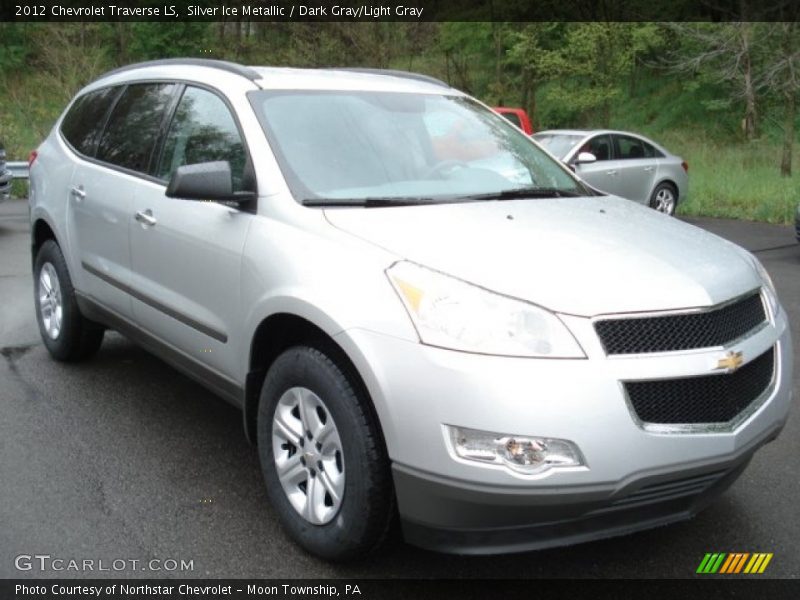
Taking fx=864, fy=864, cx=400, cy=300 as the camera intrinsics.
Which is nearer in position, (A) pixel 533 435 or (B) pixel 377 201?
(A) pixel 533 435

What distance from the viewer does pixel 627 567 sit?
3.13m

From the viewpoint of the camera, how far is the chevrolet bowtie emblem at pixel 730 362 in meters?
2.73

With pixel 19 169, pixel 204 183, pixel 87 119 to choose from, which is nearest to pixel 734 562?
pixel 204 183

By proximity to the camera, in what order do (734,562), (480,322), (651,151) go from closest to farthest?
(480,322) → (734,562) → (651,151)

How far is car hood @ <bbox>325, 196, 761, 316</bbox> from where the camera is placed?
272 cm

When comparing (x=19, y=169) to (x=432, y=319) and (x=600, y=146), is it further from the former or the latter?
(x=432, y=319)

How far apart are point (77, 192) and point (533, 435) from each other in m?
3.44

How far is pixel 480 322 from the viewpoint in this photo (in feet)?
8.67

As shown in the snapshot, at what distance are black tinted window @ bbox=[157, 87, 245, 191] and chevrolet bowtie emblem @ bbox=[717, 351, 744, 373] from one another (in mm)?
2035

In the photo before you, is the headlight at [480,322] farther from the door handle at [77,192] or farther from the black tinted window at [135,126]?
the door handle at [77,192]

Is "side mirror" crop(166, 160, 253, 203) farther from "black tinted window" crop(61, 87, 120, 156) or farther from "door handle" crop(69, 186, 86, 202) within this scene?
"black tinted window" crop(61, 87, 120, 156)

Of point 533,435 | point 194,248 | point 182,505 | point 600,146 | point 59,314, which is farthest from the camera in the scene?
point 600,146

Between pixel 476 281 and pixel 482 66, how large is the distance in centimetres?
3509

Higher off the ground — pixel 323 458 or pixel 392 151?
pixel 392 151
